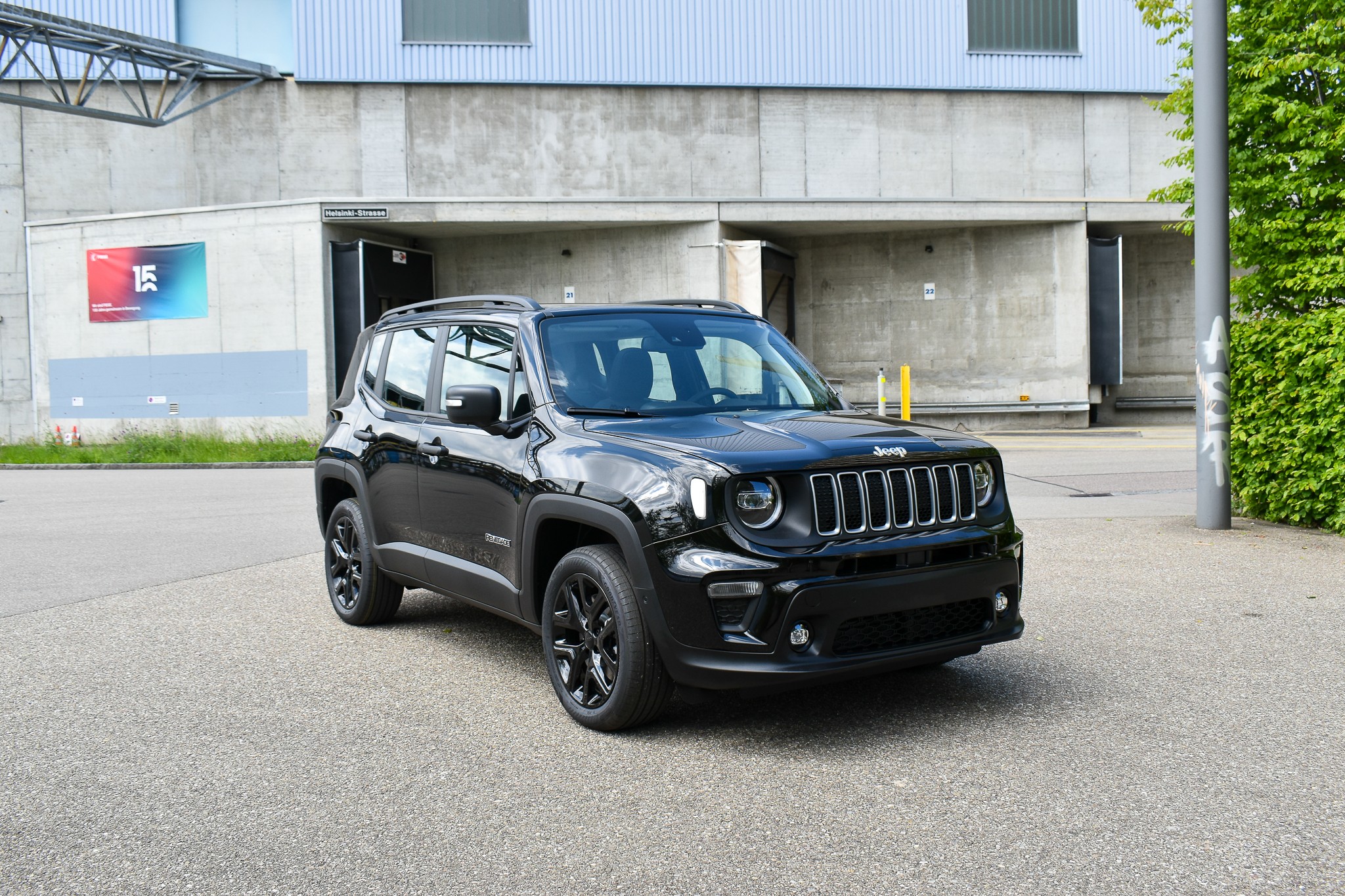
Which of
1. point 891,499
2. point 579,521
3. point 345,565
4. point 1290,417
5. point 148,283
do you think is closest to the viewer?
point 891,499

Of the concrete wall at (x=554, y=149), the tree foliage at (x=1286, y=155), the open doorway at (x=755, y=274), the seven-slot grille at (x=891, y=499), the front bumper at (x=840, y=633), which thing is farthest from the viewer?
the concrete wall at (x=554, y=149)

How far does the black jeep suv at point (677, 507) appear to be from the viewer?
4328mm

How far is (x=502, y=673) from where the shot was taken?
→ 19.2 ft

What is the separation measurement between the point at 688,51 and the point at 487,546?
25395mm

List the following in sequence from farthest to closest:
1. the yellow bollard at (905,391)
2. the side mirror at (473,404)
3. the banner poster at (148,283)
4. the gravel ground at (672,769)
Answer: the banner poster at (148,283), the yellow bollard at (905,391), the side mirror at (473,404), the gravel ground at (672,769)

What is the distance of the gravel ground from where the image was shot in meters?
3.45

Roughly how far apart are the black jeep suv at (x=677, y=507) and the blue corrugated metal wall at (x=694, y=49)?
24.0 meters

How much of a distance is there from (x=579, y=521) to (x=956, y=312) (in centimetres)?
2424

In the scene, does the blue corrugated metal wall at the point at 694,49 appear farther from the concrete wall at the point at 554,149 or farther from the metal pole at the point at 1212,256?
the metal pole at the point at 1212,256

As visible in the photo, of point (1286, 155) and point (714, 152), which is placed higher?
point (714, 152)

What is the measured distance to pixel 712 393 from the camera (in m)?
5.51

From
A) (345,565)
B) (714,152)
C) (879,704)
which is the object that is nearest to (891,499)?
(879,704)

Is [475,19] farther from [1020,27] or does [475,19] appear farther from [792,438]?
[792,438]

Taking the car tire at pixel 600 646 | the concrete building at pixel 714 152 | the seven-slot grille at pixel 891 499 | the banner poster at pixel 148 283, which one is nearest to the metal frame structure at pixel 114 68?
the concrete building at pixel 714 152
